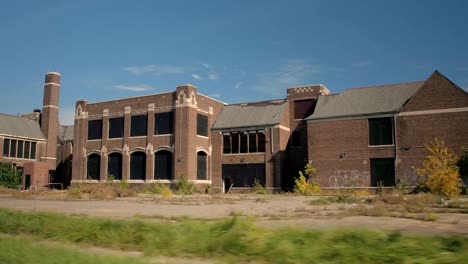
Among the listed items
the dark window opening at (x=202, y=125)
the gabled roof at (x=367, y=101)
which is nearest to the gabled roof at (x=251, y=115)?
the dark window opening at (x=202, y=125)

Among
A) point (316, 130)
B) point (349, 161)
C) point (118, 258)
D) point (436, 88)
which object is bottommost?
point (118, 258)

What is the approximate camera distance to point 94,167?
171ft

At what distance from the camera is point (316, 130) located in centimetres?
3978

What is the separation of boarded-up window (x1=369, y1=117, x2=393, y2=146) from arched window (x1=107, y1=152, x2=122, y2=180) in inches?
1132

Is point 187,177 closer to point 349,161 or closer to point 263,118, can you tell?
point 263,118

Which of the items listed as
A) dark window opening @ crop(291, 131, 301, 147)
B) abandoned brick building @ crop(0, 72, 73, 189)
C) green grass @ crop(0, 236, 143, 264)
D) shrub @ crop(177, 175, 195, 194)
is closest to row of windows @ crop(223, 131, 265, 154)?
dark window opening @ crop(291, 131, 301, 147)

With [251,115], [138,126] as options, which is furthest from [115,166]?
[251,115]

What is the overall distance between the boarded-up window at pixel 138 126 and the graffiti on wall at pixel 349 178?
884 inches

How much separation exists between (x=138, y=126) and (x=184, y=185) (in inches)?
409

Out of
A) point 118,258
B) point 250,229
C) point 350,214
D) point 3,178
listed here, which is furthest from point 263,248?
point 3,178

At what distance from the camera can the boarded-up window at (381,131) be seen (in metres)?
36.3

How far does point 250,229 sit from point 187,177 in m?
36.9

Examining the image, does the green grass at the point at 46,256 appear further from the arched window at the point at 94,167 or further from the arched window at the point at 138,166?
the arched window at the point at 94,167

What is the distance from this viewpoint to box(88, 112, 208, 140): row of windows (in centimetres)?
4738
